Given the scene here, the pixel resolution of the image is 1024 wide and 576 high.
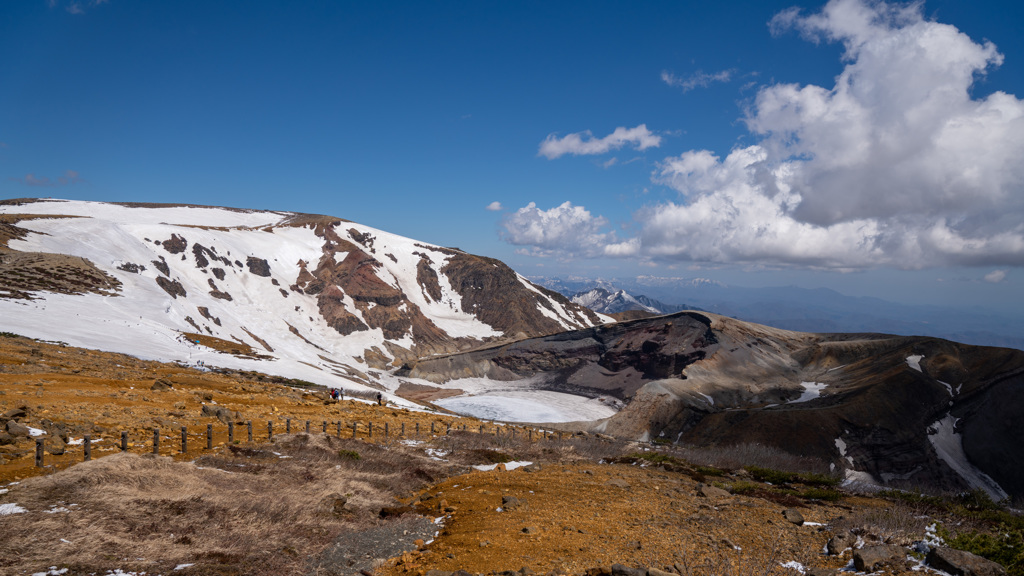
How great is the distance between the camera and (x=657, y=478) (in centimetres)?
1636

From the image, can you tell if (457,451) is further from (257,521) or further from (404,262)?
(404,262)

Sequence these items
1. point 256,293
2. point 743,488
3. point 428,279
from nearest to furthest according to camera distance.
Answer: point 743,488 → point 256,293 → point 428,279

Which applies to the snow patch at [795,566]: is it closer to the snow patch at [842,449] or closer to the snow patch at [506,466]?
the snow patch at [506,466]

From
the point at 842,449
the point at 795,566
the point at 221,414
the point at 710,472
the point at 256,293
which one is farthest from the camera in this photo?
the point at 256,293

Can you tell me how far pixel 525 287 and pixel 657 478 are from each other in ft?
453

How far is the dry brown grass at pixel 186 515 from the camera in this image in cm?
778

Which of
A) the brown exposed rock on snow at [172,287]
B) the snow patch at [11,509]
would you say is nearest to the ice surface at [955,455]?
the snow patch at [11,509]

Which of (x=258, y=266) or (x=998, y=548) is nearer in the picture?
(x=998, y=548)

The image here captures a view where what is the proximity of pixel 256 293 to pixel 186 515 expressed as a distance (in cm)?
11128

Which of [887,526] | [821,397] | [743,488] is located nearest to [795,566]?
[887,526]

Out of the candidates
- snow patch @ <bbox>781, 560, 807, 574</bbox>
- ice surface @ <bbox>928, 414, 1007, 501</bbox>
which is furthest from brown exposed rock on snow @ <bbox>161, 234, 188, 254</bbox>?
ice surface @ <bbox>928, 414, 1007, 501</bbox>

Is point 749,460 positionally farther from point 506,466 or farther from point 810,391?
point 810,391

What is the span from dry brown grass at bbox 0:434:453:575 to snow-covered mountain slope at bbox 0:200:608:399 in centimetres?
3897

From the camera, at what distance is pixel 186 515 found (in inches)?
376
